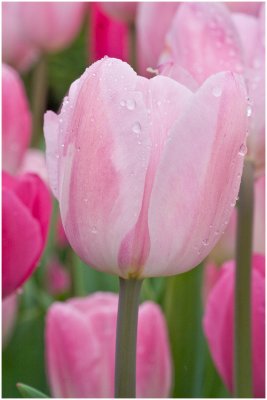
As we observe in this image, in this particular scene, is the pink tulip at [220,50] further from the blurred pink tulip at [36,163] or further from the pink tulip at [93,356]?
the blurred pink tulip at [36,163]

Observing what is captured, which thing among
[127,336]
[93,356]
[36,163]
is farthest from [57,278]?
[127,336]

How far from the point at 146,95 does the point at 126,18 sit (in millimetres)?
370

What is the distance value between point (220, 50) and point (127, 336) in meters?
0.17

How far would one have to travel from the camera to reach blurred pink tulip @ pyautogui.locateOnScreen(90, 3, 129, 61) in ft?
2.30

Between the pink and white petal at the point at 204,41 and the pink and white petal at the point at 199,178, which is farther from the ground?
the pink and white petal at the point at 204,41

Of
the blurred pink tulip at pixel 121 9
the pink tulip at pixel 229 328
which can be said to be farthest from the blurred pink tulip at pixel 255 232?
the blurred pink tulip at pixel 121 9

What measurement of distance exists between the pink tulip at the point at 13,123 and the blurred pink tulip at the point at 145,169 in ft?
0.85

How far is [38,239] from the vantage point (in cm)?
42

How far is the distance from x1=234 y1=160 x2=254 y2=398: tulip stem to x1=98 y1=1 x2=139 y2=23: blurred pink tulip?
→ 266mm

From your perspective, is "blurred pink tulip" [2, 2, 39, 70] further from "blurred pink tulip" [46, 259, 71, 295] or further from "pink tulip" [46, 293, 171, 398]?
"pink tulip" [46, 293, 171, 398]

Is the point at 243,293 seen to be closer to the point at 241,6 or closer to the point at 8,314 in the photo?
the point at 8,314

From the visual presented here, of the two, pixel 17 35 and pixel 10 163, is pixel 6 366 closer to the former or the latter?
pixel 10 163

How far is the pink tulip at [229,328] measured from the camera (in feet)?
1.48

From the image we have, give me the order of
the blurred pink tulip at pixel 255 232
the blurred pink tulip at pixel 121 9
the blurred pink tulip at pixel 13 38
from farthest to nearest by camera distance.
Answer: the blurred pink tulip at pixel 13 38 → the blurred pink tulip at pixel 121 9 → the blurred pink tulip at pixel 255 232
